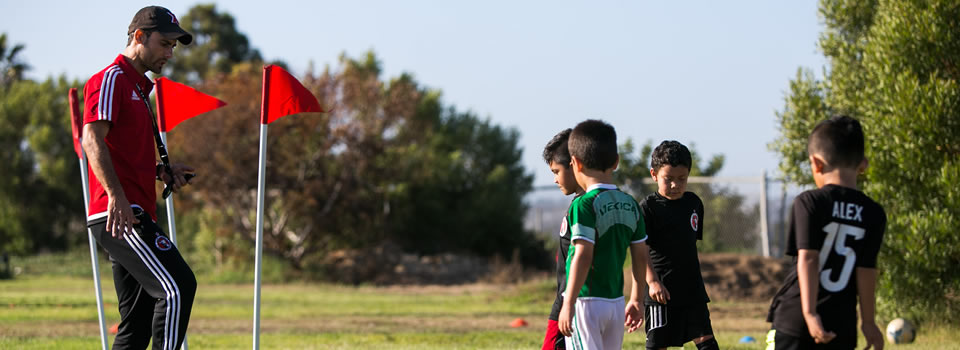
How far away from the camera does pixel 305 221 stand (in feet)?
77.4

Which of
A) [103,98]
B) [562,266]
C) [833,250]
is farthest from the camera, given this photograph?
[562,266]

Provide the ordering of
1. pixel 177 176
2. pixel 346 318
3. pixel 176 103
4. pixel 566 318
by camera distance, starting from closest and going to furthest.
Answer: pixel 566 318
pixel 177 176
pixel 176 103
pixel 346 318

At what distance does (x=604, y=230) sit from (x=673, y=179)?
1593 mm

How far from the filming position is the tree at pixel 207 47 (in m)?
46.2

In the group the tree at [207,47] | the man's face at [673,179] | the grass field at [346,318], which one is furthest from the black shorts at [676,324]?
the tree at [207,47]

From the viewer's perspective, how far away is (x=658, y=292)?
5758mm

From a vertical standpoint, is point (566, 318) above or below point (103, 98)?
below

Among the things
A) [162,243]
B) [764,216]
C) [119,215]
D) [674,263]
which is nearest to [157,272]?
[162,243]

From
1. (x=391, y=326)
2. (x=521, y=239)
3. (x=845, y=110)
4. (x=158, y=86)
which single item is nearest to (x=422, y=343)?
(x=391, y=326)

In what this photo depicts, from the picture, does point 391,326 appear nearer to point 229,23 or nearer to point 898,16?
point 898,16

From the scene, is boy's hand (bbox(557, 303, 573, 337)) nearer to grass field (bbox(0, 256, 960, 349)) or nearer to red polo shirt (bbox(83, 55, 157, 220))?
red polo shirt (bbox(83, 55, 157, 220))

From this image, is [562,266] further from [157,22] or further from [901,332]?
[901,332]

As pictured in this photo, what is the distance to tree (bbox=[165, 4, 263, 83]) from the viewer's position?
46.2m

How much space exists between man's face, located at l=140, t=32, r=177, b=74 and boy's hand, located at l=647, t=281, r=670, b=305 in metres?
3.06
